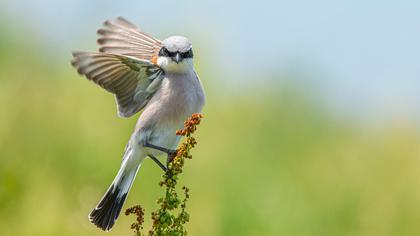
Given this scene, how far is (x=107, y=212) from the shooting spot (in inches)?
244

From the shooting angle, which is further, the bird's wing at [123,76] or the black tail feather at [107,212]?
the black tail feather at [107,212]

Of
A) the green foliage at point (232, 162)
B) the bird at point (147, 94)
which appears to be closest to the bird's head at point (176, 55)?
the bird at point (147, 94)

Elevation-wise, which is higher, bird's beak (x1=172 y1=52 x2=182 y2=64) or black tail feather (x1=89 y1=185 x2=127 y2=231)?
bird's beak (x1=172 y1=52 x2=182 y2=64)

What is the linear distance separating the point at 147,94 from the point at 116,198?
0.71m

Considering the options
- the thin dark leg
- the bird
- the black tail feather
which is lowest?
the black tail feather

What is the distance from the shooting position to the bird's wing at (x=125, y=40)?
6.67m

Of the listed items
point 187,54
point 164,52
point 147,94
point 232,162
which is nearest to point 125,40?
point 147,94

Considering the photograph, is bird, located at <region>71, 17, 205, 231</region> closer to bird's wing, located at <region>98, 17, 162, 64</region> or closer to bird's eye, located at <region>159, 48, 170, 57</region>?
bird's eye, located at <region>159, 48, 170, 57</region>

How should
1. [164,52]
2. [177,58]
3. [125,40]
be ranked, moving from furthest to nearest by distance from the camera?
[125,40] → [164,52] → [177,58]

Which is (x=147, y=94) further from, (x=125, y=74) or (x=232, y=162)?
(x=232, y=162)

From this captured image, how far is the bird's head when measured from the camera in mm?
5867

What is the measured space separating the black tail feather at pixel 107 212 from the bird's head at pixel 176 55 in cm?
91

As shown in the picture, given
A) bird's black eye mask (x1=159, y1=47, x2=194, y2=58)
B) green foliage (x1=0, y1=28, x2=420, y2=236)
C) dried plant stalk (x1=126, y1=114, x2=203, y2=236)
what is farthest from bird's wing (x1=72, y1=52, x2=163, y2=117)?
green foliage (x1=0, y1=28, x2=420, y2=236)

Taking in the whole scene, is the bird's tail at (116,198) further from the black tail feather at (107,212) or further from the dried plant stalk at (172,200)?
the dried plant stalk at (172,200)
